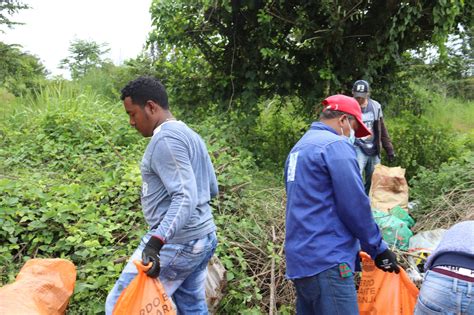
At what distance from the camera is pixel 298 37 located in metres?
7.56

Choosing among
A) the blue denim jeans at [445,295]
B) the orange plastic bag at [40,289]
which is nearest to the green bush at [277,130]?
Answer: the orange plastic bag at [40,289]

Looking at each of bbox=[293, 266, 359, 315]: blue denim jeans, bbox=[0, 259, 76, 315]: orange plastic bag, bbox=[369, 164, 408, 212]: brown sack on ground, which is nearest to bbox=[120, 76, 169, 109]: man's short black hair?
bbox=[293, 266, 359, 315]: blue denim jeans

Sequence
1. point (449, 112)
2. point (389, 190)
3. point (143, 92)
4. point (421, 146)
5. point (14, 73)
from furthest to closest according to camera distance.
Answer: point (449, 112) → point (14, 73) → point (421, 146) → point (389, 190) → point (143, 92)

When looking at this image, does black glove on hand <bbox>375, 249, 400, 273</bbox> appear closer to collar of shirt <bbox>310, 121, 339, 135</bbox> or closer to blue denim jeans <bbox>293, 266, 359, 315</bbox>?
blue denim jeans <bbox>293, 266, 359, 315</bbox>

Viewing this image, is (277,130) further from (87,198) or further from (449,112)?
(449,112)

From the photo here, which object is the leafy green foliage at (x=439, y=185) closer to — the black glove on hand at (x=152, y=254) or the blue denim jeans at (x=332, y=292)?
the blue denim jeans at (x=332, y=292)

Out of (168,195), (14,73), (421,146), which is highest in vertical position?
(14,73)

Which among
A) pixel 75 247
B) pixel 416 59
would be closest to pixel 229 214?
pixel 75 247

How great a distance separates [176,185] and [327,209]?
2.57ft

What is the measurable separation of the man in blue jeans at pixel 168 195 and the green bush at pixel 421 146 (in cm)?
566

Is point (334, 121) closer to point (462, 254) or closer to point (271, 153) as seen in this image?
point (462, 254)

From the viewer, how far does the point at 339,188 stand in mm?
2377

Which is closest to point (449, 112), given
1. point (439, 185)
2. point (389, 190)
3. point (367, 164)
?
point (439, 185)

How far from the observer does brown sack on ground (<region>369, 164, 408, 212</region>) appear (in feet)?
18.4
